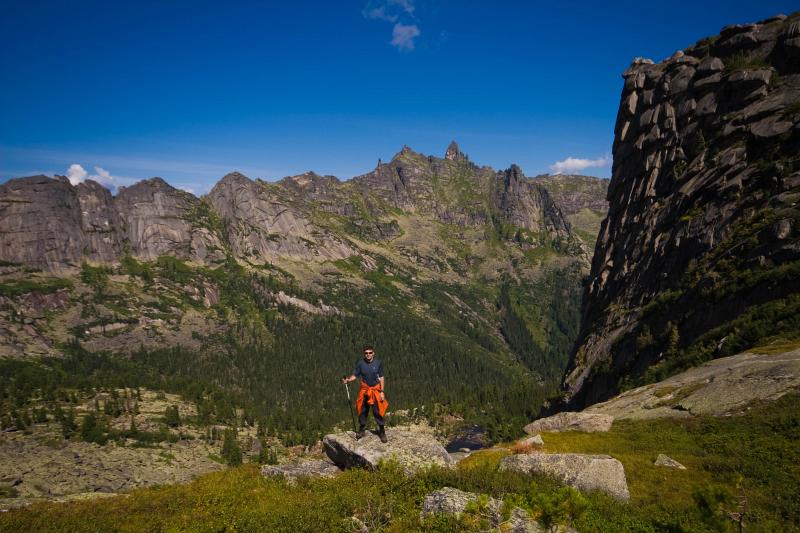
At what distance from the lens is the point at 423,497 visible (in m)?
20.3

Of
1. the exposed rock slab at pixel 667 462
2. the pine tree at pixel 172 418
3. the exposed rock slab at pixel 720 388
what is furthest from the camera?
the pine tree at pixel 172 418

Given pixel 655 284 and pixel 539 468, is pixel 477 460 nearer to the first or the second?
pixel 539 468

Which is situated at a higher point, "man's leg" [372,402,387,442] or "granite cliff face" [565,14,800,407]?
"granite cliff face" [565,14,800,407]

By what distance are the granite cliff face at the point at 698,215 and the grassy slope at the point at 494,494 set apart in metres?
23.7

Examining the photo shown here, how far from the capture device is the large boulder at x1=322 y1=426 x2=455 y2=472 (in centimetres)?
2456

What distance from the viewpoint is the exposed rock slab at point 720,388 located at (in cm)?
2975

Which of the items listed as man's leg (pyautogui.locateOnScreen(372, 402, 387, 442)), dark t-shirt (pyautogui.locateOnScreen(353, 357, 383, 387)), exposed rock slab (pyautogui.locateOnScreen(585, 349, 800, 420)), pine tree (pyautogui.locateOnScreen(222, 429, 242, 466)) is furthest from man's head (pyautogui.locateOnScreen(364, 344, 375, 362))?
pine tree (pyautogui.locateOnScreen(222, 429, 242, 466))

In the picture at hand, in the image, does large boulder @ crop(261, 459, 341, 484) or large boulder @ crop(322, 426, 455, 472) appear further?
large boulder @ crop(261, 459, 341, 484)

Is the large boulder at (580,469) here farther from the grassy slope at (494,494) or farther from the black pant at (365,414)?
the black pant at (365,414)

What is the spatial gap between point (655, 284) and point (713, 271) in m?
19.8

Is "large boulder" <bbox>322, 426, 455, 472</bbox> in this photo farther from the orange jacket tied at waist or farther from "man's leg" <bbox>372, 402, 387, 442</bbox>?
the orange jacket tied at waist

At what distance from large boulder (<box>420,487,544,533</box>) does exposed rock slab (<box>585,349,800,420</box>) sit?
21.5 meters

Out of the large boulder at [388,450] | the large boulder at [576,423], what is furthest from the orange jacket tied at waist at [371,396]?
the large boulder at [576,423]

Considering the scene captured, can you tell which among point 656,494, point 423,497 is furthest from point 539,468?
point 423,497
